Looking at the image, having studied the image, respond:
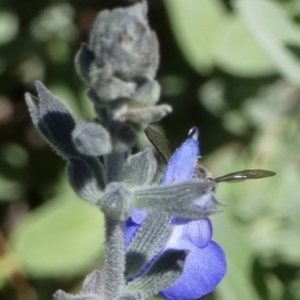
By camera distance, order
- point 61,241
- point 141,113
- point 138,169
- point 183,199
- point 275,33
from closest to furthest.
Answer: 1. point 141,113
2. point 183,199
3. point 138,169
4. point 275,33
5. point 61,241

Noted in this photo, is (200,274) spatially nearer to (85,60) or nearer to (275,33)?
(85,60)

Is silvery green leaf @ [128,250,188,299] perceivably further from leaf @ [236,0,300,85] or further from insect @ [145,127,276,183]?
leaf @ [236,0,300,85]

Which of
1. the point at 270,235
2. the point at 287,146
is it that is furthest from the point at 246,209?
the point at 287,146

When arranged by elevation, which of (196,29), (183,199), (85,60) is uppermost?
(85,60)

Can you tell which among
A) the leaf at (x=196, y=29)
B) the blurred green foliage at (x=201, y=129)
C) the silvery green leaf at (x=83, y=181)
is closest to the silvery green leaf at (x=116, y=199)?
the silvery green leaf at (x=83, y=181)

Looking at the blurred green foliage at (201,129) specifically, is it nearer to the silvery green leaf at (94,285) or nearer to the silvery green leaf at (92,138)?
the silvery green leaf at (94,285)

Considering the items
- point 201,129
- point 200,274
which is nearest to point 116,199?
point 200,274

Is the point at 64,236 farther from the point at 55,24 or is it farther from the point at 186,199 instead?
the point at 186,199
